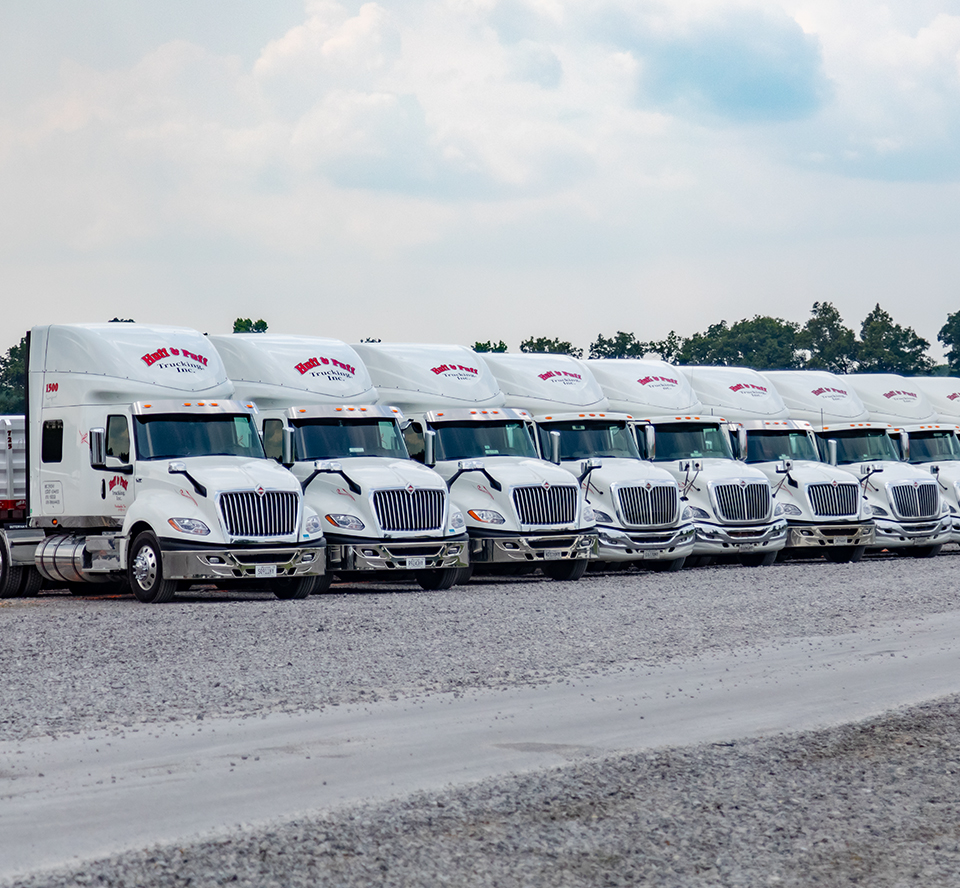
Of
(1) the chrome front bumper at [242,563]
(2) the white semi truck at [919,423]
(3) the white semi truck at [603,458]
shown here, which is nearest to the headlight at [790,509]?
(3) the white semi truck at [603,458]

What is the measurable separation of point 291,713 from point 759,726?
3.26 m

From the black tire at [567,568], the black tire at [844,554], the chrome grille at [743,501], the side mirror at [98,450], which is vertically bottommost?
the black tire at [844,554]

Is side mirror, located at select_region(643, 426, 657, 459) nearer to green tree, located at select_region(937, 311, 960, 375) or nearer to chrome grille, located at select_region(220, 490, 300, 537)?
chrome grille, located at select_region(220, 490, 300, 537)

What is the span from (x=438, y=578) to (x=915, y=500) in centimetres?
1243

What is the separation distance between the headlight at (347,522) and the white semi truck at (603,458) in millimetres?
4937

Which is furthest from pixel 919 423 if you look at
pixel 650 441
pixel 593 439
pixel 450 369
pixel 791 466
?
pixel 450 369

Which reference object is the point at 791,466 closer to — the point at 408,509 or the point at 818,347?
the point at 408,509

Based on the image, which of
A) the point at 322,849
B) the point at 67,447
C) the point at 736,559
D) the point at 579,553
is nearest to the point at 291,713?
the point at 322,849

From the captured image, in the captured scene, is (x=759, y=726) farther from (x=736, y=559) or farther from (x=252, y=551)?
(x=736, y=559)

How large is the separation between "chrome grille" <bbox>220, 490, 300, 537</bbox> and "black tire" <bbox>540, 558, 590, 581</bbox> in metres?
5.66

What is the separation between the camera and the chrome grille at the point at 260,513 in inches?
793

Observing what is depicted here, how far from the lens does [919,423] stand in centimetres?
3491

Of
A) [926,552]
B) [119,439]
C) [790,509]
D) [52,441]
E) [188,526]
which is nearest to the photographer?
[188,526]

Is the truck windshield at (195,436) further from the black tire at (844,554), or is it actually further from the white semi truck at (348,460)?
the black tire at (844,554)
